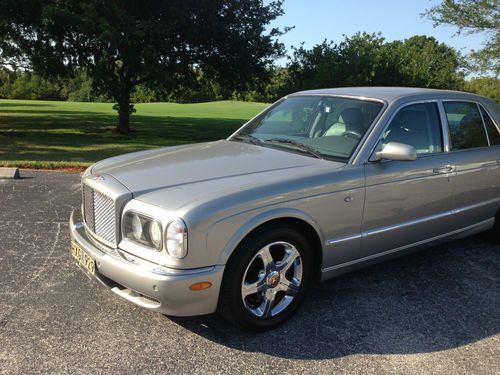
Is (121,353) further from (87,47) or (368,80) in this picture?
(368,80)

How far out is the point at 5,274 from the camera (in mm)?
4195

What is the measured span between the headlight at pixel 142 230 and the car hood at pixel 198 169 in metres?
0.13

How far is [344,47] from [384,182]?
2199 cm

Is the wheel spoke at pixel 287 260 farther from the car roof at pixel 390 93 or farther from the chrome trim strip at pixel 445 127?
the chrome trim strip at pixel 445 127

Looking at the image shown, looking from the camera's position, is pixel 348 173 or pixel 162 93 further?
pixel 162 93

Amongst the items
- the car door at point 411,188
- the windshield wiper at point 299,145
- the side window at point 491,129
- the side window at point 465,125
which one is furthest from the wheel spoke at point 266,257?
the side window at point 491,129

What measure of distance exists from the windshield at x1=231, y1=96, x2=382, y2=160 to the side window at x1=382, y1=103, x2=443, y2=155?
0.21 metres

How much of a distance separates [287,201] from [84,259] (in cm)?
154

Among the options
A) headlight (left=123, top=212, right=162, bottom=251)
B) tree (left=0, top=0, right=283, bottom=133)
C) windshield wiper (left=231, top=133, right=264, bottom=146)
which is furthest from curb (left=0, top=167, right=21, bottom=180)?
tree (left=0, top=0, right=283, bottom=133)

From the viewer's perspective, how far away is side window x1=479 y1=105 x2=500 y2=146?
4.93m

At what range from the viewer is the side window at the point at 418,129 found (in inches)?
160

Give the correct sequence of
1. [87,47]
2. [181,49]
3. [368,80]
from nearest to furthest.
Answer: [87,47], [181,49], [368,80]

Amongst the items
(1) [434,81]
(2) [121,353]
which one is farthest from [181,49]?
(2) [121,353]

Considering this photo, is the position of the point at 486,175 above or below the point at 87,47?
below
